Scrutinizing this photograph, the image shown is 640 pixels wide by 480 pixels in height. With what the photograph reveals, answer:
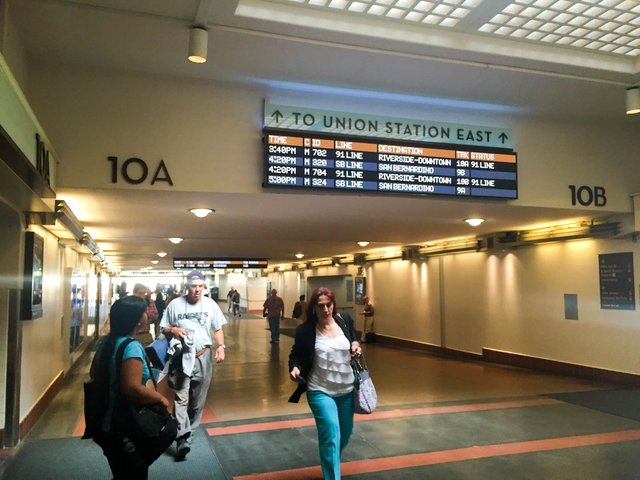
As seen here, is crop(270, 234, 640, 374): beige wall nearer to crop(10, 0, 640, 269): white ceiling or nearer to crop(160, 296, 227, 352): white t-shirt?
crop(10, 0, 640, 269): white ceiling

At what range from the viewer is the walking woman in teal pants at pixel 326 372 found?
12.3 ft

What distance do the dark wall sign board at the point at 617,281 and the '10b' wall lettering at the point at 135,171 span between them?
23.0 ft

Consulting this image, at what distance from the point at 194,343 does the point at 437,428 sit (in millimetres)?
2862

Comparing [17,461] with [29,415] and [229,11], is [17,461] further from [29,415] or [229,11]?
[229,11]

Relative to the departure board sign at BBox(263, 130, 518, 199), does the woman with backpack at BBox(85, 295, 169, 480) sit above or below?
below

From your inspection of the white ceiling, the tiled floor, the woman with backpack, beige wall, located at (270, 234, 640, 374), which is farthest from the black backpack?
beige wall, located at (270, 234, 640, 374)

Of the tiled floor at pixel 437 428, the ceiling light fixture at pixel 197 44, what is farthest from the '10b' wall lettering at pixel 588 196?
the ceiling light fixture at pixel 197 44

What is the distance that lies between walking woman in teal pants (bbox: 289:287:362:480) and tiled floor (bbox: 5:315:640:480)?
746 mm

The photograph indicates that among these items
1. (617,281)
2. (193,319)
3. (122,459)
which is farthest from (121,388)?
(617,281)

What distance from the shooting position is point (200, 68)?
209 inches

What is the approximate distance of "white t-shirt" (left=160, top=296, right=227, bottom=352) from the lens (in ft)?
16.1

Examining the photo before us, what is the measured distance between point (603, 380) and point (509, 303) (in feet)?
8.08

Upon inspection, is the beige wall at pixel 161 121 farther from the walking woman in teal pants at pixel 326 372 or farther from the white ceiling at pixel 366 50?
the walking woman in teal pants at pixel 326 372

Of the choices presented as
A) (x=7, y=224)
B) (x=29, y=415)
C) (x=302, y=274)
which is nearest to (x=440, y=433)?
(x=29, y=415)
